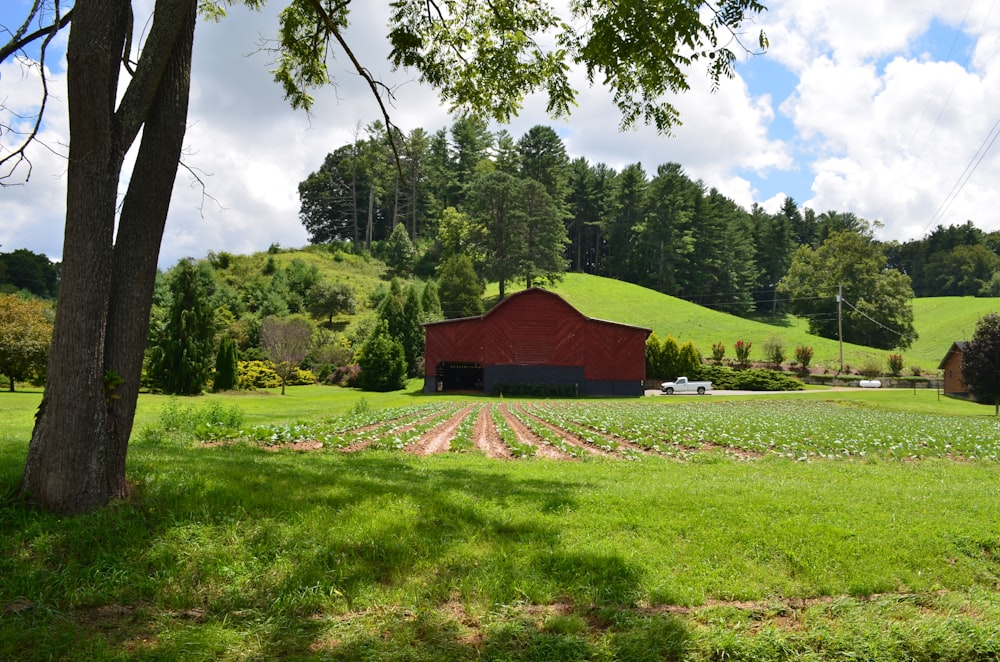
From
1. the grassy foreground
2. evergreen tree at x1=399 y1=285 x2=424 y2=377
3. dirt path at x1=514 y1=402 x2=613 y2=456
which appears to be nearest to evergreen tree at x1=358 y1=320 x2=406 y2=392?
evergreen tree at x1=399 y1=285 x2=424 y2=377

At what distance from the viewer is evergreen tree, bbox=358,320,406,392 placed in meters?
41.6

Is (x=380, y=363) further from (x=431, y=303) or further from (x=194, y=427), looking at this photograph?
(x=194, y=427)

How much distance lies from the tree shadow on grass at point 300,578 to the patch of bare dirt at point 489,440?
6.25 metres

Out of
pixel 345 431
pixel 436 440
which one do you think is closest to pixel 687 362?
pixel 436 440

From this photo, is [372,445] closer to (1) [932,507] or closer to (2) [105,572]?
(2) [105,572]

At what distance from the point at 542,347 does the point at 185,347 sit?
890 inches

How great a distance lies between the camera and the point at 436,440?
14.7m

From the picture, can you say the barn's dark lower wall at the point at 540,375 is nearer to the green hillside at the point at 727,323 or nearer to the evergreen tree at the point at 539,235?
the evergreen tree at the point at 539,235

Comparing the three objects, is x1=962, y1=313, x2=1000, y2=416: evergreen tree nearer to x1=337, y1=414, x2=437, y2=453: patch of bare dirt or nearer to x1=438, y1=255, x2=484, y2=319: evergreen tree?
x1=337, y1=414, x2=437, y2=453: patch of bare dirt

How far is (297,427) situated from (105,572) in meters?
10.0

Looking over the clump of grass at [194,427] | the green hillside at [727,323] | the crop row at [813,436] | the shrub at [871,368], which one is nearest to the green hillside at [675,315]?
the green hillside at [727,323]

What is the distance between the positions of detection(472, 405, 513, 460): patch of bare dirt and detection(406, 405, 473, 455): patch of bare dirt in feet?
2.31

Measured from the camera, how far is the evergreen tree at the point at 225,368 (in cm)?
3684

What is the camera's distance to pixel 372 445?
1275 centimetres
